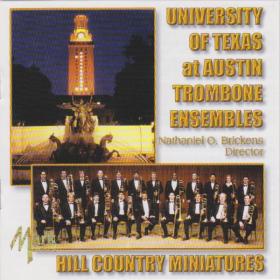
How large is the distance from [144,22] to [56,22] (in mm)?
1368

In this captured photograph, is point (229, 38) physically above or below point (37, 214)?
above

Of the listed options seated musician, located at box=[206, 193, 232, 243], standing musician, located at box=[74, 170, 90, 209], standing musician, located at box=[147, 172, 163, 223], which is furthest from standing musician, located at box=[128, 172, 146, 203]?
seated musician, located at box=[206, 193, 232, 243]

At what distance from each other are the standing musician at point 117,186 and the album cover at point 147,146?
17 millimetres

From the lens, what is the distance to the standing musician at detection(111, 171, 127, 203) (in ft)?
35.2

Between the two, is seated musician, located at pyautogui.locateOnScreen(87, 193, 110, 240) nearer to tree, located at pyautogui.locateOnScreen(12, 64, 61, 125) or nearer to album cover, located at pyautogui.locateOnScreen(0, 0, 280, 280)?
album cover, located at pyautogui.locateOnScreen(0, 0, 280, 280)

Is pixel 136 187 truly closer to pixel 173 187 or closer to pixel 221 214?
pixel 173 187

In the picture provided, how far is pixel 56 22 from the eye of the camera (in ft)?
35.5

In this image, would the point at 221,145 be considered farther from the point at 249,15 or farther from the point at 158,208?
the point at 249,15

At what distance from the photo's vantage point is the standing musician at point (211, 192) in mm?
10719

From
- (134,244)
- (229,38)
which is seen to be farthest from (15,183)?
(229,38)

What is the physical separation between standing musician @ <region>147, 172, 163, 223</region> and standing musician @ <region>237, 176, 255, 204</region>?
1.20 metres

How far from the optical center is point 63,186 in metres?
10.7

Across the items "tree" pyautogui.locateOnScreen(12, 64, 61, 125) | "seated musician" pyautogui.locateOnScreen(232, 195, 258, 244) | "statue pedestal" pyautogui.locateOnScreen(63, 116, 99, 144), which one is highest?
"tree" pyautogui.locateOnScreen(12, 64, 61, 125)

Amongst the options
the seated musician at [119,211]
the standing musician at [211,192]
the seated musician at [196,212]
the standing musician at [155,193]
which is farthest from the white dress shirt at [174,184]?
the seated musician at [119,211]
